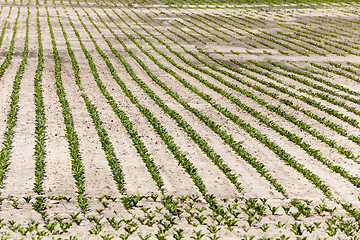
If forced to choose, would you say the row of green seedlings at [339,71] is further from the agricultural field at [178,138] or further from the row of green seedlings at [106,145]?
the row of green seedlings at [106,145]

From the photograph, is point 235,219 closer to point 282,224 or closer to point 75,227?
point 282,224

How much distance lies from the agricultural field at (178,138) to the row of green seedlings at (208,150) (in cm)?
5

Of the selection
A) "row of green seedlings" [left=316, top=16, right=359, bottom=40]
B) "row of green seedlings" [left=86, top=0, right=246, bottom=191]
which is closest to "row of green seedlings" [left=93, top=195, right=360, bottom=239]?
"row of green seedlings" [left=86, top=0, right=246, bottom=191]

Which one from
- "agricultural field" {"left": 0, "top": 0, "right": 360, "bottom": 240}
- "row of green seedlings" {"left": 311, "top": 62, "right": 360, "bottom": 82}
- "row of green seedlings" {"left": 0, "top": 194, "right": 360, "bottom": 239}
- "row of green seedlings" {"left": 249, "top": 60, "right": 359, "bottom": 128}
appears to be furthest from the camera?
"row of green seedlings" {"left": 311, "top": 62, "right": 360, "bottom": 82}

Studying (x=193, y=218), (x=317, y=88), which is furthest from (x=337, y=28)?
(x=193, y=218)

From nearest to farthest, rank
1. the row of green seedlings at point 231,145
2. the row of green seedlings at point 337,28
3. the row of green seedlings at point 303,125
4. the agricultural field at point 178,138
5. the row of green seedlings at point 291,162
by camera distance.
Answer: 1. the agricultural field at point 178,138
2. the row of green seedlings at point 291,162
3. the row of green seedlings at point 231,145
4. the row of green seedlings at point 303,125
5. the row of green seedlings at point 337,28

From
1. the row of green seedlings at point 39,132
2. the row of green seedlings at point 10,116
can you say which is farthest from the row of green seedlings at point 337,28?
the row of green seedlings at point 10,116

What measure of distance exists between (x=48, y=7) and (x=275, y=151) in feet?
140

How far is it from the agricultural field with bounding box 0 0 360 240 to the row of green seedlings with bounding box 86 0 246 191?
0.17 ft

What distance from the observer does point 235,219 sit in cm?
1055

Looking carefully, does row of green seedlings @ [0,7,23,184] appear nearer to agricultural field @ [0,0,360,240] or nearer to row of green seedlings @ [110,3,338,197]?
agricultural field @ [0,0,360,240]

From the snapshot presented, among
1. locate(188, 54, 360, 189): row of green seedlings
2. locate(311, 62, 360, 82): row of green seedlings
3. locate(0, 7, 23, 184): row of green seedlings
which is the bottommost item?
locate(0, 7, 23, 184): row of green seedlings

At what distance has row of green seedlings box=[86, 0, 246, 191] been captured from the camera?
1255 centimetres

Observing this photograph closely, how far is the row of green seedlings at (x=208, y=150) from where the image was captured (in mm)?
12552
